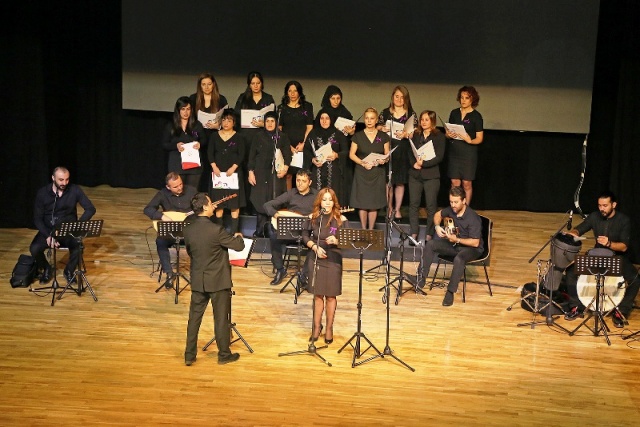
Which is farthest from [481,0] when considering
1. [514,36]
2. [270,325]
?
[270,325]

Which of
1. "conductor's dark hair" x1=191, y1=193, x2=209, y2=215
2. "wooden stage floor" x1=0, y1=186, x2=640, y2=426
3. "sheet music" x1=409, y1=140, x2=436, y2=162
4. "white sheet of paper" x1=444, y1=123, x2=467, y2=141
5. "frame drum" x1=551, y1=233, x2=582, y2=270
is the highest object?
"white sheet of paper" x1=444, y1=123, x2=467, y2=141

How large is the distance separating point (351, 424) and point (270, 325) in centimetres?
214

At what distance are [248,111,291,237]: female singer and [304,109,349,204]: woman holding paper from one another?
31 cm

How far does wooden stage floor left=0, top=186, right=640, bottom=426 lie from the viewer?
271 inches

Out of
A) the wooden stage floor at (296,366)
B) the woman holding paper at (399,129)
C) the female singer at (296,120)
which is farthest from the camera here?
the female singer at (296,120)

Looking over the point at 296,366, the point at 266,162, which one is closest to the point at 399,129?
the point at 266,162

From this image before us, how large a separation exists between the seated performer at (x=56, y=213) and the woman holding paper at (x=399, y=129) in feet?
10.9

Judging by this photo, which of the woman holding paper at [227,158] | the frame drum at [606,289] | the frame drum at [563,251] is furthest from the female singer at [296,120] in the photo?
the frame drum at [606,289]

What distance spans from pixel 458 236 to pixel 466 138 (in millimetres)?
1497

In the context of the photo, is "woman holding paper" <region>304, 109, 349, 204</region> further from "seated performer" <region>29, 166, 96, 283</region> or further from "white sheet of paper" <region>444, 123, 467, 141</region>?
"seated performer" <region>29, 166, 96, 283</region>

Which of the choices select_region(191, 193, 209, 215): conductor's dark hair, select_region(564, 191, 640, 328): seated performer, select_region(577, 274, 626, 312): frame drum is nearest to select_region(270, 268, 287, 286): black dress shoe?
select_region(191, 193, 209, 215): conductor's dark hair

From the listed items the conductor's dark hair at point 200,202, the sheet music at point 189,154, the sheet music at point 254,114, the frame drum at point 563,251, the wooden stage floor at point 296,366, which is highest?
the sheet music at point 254,114

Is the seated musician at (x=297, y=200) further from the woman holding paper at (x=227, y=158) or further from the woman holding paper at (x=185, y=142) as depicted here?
the woman holding paper at (x=185, y=142)

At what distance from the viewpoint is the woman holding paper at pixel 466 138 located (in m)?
10.4
